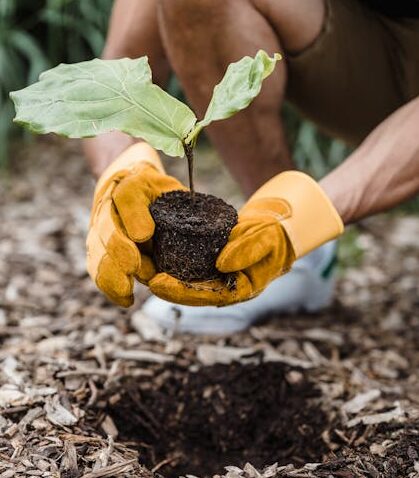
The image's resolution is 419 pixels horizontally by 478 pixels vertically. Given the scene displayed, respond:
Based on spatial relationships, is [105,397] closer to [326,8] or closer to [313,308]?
[313,308]

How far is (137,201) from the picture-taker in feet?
4.37

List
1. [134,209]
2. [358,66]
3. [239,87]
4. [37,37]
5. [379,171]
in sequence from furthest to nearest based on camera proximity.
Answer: [37,37] → [358,66] → [379,171] → [134,209] → [239,87]

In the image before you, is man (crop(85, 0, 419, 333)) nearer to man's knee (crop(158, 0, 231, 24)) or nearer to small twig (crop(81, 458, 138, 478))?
man's knee (crop(158, 0, 231, 24))

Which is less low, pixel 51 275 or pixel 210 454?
pixel 210 454

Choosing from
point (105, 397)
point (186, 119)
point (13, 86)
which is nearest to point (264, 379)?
point (105, 397)

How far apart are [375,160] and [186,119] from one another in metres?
0.45

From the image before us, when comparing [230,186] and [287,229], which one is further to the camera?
[230,186]

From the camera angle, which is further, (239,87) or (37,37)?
(37,37)

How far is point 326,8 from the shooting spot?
5.83 feet

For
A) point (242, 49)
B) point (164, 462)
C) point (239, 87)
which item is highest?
point (239, 87)

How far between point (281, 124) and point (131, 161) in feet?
1.68

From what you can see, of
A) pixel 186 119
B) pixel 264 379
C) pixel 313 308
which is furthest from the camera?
pixel 313 308

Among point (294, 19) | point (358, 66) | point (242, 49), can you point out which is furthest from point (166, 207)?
point (358, 66)

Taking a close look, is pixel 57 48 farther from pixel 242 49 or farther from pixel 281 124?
pixel 242 49
